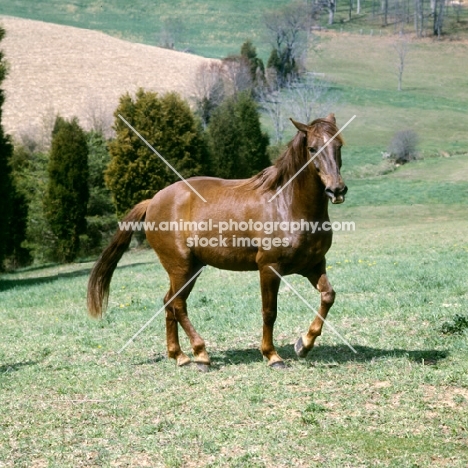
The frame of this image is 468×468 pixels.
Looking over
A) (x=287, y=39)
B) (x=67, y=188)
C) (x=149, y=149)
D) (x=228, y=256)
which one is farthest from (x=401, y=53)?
(x=228, y=256)

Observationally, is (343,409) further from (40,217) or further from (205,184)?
(40,217)

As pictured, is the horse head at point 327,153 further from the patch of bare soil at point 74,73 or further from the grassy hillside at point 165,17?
the grassy hillside at point 165,17

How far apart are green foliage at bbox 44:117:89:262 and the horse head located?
25735mm

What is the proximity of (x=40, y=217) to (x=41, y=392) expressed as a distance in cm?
2899

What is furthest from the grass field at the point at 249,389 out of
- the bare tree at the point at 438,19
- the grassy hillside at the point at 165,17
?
the bare tree at the point at 438,19

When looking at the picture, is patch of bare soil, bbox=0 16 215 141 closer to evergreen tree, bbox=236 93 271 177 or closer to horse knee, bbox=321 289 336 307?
evergreen tree, bbox=236 93 271 177

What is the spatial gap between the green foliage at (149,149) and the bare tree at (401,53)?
203 feet

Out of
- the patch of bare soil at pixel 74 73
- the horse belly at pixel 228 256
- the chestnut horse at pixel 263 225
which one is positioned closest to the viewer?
the chestnut horse at pixel 263 225

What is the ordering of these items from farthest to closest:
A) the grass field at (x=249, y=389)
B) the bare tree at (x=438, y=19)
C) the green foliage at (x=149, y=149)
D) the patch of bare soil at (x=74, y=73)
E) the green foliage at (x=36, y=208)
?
the bare tree at (x=438, y=19) < the patch of bare soil at (x=74, y=73) < the green foliage at (x=36, y=208) < the green foliage at (x=149, y=149) < the grass field at (x=249, y=389)

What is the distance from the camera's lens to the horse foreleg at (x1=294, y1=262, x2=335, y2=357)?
726 cm

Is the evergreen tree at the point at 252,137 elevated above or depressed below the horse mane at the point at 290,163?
below

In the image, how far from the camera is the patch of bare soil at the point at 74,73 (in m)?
62.7

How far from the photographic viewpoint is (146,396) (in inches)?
259

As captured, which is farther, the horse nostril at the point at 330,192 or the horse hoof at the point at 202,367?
the horse hoof at the point at 202,367
